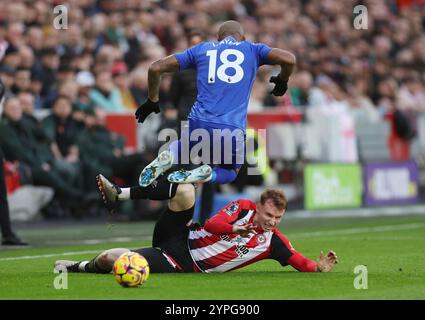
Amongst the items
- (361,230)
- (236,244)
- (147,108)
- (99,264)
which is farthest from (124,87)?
(236,244)

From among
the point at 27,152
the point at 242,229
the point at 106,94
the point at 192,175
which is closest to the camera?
the point at 242,229

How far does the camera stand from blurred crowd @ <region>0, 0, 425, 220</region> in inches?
714

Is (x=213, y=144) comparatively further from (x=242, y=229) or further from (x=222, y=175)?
(x=242, y=229)

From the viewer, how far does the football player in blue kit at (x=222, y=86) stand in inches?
441

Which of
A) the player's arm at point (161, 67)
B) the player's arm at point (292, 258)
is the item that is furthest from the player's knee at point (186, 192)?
the player's arm at point (161, 67)

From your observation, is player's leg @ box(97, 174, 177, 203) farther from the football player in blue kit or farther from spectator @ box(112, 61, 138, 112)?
spectator @ box(112, 61, 138, 112)

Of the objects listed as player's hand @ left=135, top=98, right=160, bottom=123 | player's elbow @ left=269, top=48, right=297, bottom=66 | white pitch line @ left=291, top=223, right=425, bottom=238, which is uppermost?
player's elbow @ left=269, top=48, right=297, bottom=66

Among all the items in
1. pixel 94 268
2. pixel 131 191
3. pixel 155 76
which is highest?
pixel 155 76

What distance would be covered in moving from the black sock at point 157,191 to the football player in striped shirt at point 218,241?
6.8 inches

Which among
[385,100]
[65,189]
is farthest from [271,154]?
[385,100]

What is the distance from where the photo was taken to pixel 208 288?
29.6ft

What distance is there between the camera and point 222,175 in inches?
447

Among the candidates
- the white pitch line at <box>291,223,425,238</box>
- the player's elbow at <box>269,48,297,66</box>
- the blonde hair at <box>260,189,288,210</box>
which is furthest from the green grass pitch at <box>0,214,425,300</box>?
the player's elbow at <box>269,48,297,66</box>

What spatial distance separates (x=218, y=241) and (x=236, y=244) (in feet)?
0.55
